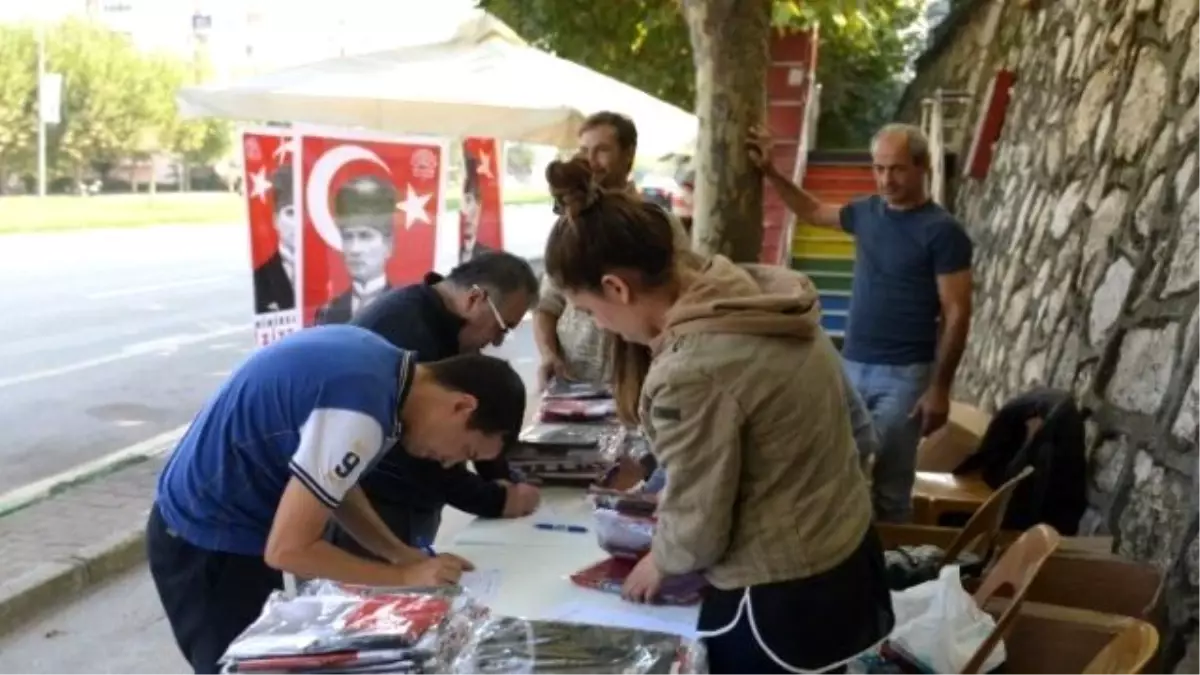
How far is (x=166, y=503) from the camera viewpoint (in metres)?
2.67

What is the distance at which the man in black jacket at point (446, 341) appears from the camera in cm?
309

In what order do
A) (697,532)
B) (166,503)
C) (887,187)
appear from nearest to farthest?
(697,532) < (166,503) < (887,187)

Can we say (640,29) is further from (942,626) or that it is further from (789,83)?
(942,626)

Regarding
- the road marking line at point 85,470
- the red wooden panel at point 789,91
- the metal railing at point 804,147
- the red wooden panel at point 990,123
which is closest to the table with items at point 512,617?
the road marking line at point 85,470

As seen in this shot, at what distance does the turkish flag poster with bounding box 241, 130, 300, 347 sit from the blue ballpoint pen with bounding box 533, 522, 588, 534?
10.0ft

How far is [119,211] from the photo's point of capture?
105 feet

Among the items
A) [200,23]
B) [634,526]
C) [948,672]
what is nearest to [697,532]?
[634,526]

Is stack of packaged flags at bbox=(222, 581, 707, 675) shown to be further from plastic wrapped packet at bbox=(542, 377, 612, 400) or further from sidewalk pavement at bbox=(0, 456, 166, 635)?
sidewalk pavement at bbox=(0, 456, 166, 635)

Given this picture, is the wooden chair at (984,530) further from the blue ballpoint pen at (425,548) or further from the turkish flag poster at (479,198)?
the turkish flag poster at (479,198)

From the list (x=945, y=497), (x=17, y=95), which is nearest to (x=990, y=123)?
(x=945, y=497)

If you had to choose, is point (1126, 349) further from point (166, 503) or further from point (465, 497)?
point (166, 503)

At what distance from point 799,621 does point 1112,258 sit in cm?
340

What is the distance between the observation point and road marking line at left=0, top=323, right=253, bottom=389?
9.91m

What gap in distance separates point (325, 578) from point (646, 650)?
645 mm
